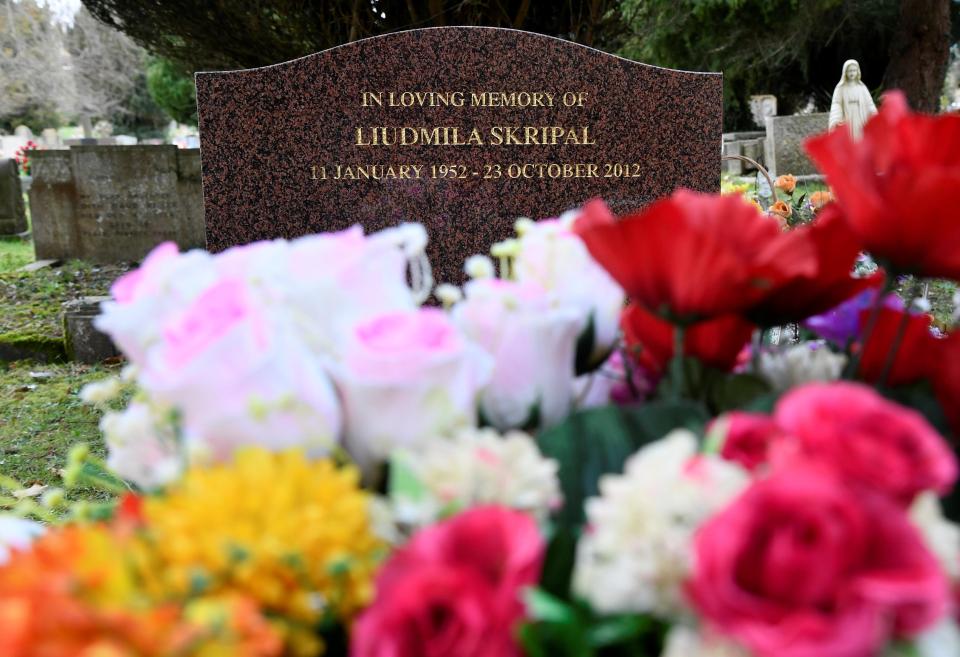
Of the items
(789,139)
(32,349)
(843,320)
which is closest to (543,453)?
(843,320)

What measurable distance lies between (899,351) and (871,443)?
0.89ft

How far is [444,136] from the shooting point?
379cm

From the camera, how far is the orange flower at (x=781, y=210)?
3730mm

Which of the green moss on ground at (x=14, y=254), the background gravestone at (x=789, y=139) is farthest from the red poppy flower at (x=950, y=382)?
the background gravestone at (x=789, y=139)

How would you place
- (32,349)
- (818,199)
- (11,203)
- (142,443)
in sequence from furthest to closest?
(11,203) → (32,349) → (818,199) → (142,443)

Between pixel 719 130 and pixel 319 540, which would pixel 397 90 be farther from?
pixel 319 540

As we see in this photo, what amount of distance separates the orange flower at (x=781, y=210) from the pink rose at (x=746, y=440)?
3.41 meters

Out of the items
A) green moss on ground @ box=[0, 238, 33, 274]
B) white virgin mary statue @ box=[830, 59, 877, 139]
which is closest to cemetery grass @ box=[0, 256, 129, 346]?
green moss on ground @ box=[0, 238, 33, 274]

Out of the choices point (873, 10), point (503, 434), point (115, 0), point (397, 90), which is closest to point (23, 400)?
point (397, 90)

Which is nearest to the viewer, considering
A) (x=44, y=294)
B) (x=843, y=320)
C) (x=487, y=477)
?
(x=487, y=477)

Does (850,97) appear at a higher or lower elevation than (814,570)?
higher

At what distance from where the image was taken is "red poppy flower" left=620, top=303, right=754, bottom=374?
63 cm

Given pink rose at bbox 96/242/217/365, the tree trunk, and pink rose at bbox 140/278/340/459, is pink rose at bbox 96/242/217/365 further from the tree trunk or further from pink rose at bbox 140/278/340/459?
the tree trunk

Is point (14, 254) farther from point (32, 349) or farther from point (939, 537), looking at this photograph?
point (939, 537)
